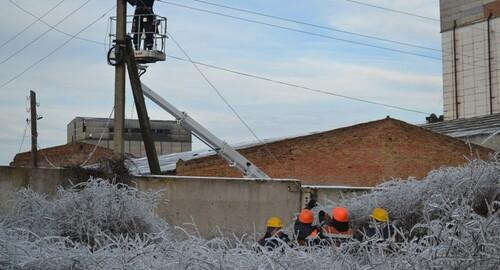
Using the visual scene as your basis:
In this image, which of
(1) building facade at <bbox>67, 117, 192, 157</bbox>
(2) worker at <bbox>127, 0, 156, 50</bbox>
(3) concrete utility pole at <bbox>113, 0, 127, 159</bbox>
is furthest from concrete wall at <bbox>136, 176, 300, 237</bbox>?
(1) building facade at <bbox>67, 117, 192, 157</bbox>

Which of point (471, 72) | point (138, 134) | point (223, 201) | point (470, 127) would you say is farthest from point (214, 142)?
point (138, 134)

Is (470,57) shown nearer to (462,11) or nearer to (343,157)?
(462,11)

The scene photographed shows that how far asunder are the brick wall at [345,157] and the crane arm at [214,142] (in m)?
2.48

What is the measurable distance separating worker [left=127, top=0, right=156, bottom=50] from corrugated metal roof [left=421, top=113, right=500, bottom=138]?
1378cm

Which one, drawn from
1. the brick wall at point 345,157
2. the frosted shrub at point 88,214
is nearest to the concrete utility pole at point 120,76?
the frosted shrub at point 88,214

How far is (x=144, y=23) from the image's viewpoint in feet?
61.1

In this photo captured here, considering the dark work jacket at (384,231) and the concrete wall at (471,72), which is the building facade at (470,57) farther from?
the dark work jacket at (384,231)

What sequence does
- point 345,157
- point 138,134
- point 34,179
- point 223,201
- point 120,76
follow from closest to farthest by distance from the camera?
point 34,179 → point 223,201 → point 120,76 → point 345,157 → point 138,134

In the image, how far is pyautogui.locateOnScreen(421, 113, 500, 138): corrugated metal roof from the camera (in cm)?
2750

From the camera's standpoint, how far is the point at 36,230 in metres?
7.46

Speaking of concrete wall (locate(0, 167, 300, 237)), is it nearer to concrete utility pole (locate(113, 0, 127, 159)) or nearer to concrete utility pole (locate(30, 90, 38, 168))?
concrete utility pole (locate(113, 0, 127, 159))

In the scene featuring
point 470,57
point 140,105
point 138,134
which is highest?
point 470,57

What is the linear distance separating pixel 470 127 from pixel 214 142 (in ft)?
46.2

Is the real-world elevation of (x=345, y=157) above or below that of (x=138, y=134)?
below
